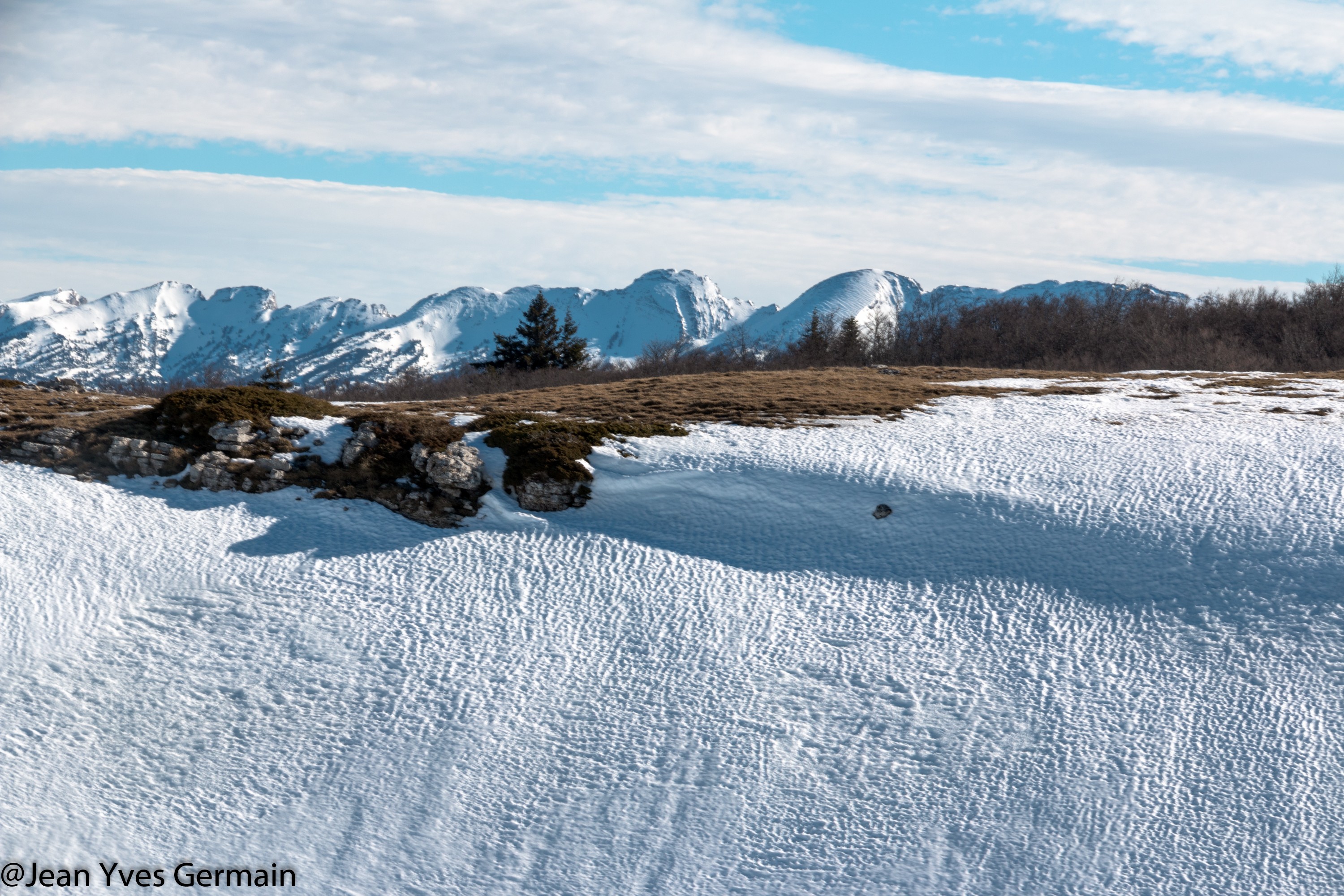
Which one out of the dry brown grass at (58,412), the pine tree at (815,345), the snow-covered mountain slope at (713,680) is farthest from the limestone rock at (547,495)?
the pine tree at (815,345)

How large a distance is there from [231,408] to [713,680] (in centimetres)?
869

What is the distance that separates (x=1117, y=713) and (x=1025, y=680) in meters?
0.89

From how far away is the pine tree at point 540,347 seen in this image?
5291 cm

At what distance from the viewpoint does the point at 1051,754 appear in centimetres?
880

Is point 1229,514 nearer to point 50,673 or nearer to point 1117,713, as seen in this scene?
point 1117,713

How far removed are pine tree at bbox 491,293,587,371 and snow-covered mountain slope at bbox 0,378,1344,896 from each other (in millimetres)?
40163

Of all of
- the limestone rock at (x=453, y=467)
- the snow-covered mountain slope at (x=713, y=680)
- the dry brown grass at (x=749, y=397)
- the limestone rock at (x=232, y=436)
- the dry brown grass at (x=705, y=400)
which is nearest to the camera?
the snow-covered mountain slope at (x=713, y=680)

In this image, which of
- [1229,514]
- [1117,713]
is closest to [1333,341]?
[1229,514]

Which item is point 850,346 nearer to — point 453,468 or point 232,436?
point 453,468

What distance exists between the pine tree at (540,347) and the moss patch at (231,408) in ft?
123

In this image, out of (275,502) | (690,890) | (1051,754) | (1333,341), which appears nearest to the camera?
(690,890)

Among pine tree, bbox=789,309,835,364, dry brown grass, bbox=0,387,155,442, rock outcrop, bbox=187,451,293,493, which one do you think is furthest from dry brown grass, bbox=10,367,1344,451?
pine tree, bbox=789,309,835,364

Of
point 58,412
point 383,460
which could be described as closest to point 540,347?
point 58,412

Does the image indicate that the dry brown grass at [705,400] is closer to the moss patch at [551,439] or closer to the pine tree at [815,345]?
the moss patch at [551,439]
